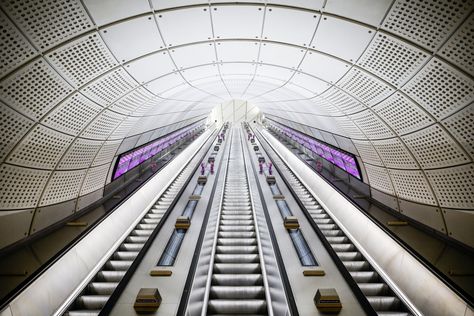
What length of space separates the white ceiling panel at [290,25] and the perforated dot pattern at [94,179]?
20.6ft

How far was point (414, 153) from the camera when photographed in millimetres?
5148

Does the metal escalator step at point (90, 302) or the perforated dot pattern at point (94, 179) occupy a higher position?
the perforated dot pattern at point (94, 179)

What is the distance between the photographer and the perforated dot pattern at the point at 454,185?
4305 millimetres

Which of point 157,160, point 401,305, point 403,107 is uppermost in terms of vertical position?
point 403,107

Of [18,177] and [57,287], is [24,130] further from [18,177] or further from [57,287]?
[57,287]

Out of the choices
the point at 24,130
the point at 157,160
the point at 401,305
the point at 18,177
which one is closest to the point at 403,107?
the point at 401,305

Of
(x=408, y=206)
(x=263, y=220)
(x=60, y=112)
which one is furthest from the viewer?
(x=263, y=220)

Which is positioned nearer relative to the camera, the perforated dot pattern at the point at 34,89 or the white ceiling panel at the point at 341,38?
the perforated dot pattern at the point at 34,89

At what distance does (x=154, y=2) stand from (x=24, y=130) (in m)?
3.30

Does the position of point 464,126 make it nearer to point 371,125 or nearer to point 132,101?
point 371,125

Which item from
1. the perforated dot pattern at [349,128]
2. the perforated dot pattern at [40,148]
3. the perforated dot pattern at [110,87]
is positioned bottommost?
the perforated dot pattern at [40,148]

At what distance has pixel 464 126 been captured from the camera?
3.85 metres

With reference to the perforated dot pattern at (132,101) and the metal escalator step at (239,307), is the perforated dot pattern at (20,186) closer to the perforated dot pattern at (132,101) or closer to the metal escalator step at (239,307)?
the perforated dot pattern at (132,101)

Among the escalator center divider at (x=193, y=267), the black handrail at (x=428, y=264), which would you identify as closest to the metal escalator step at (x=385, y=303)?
the black handrail at (x=428, y=264)
